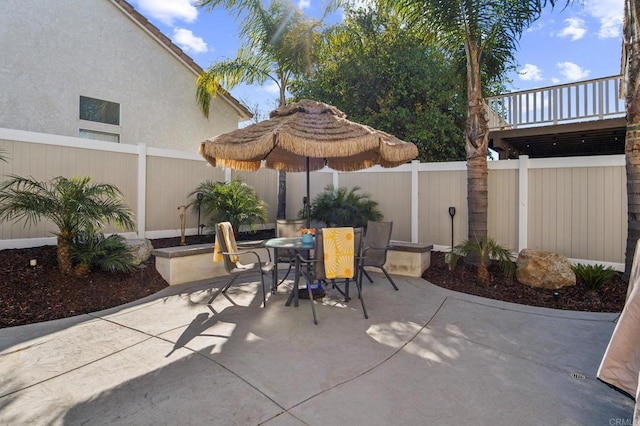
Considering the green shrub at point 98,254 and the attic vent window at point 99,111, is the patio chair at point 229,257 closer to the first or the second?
the green shrub at point 98,254

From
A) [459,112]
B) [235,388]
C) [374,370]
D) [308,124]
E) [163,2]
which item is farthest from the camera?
[459,112]

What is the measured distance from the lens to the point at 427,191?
752 centimetres

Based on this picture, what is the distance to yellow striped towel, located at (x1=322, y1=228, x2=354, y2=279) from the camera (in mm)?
4121

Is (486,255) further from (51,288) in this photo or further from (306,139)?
(51,288)

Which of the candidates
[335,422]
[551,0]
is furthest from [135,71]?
[335,422]

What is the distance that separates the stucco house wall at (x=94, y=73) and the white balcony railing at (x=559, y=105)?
29.3 ft

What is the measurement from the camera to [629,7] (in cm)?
488

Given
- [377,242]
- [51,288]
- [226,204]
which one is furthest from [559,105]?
[51,288]

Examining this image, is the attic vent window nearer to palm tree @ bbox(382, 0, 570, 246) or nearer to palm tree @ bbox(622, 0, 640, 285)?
palm tree @ bbox(382, 0, 570, 246)

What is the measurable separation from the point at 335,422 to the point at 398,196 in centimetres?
622

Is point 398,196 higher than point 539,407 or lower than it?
higher

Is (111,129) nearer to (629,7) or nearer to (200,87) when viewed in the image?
(200,87)

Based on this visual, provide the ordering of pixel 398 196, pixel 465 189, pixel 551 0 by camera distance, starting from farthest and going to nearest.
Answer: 1. pixel 398 196
2. pixel 465 189
3. pixel 551 0

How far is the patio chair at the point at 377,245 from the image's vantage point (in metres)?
5.43
